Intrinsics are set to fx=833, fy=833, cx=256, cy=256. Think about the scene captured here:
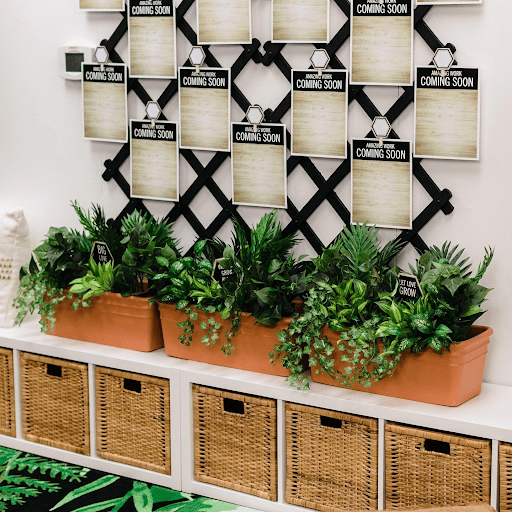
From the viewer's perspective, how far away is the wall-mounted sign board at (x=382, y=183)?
264 cm

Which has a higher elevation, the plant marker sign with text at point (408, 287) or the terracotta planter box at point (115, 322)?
the plant marker sign with text at point (408, 287)

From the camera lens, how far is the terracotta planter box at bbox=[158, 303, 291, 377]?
2.66 m

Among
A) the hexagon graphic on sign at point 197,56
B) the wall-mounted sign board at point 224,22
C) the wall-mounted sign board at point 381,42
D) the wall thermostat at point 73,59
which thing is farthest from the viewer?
the wall thermostat at point 73,59

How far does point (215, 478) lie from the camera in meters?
2.74

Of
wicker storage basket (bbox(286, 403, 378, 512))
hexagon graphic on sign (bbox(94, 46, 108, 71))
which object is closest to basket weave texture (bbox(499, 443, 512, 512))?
wicker storage basket (bbox(286, 403, 378, 512))

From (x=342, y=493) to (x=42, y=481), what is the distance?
3.46ft

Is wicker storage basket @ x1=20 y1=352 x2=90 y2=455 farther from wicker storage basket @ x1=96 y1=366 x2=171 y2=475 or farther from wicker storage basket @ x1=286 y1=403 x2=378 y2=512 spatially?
wicker storage basket @ x1=286 y1=403 x2=378 y2=512

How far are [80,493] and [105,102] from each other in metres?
1.44

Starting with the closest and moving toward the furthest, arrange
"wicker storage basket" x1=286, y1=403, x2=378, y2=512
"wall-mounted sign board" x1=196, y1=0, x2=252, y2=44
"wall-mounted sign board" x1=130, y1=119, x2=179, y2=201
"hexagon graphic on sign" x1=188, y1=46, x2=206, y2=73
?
"wicker storage basket" x1=286, y1=403, x2=378, y2=512 → "wall-mounted sign board" x1=196, y1=0, x2=252, y2=44 → "hexagon graphic on sign" x1=188, y1=46, x2=206, y2=73 → "wall-mounted sign board" x1=130, y1=119, x2=179, y2=201

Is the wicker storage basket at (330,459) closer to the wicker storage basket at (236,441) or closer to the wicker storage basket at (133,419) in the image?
the wicker storage basket at (236,441)

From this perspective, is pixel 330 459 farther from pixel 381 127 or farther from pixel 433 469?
pixel 381 127

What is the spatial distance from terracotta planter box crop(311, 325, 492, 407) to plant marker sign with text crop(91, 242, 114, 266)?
92 cm

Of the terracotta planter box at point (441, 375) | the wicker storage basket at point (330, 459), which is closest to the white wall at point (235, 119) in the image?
the terracotta planter box at point (441, 375)

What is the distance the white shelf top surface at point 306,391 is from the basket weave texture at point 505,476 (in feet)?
0.10
